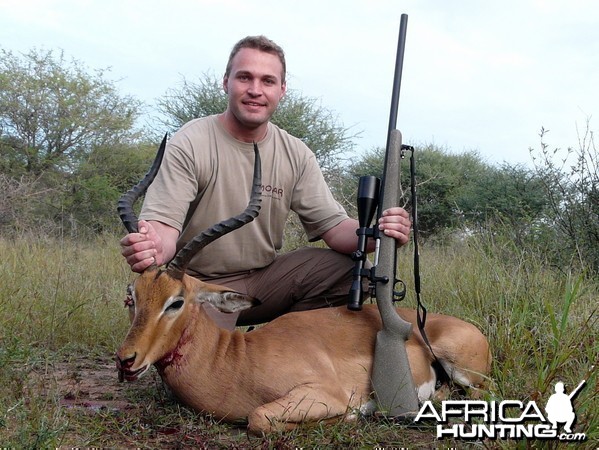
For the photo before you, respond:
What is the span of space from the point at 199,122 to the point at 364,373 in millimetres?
2017

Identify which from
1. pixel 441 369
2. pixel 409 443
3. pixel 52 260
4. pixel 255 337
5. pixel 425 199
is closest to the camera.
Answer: pixel 409 443

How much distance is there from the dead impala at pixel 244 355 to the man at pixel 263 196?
0.69 meters

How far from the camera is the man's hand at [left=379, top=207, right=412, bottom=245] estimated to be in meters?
3.83

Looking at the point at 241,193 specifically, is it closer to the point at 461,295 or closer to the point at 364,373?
the point at 364,373

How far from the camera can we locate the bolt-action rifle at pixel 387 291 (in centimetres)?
362

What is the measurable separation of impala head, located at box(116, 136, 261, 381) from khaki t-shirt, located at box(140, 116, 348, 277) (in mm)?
553

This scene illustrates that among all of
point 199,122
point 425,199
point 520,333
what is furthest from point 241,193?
point 425,199

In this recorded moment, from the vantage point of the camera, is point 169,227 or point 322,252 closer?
point 169,227

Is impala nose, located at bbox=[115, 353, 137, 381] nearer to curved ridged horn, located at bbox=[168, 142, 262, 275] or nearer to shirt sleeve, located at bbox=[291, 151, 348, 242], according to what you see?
curved ridged horn, located at bbox=[168, 142, 262, 275]

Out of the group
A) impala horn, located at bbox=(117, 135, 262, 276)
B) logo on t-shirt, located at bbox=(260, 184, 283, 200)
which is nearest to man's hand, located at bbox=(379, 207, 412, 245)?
impala horn, located at bbox=(117, 135, 262, 276)

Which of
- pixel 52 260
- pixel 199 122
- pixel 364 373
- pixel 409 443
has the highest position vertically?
pixel 199 122

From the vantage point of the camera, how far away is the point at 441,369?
160 inches

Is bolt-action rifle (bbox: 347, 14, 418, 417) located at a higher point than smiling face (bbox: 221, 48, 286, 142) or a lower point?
lower

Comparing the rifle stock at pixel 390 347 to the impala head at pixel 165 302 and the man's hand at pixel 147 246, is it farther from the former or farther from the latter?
the man's hand at pixel 147 246
